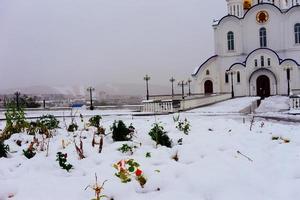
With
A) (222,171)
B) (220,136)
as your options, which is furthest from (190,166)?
(220,136)

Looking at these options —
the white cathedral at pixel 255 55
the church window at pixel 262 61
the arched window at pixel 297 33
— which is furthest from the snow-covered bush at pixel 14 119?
the arched window at pixel 297 33

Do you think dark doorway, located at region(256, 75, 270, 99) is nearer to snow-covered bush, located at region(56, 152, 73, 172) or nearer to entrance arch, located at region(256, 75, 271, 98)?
entrance arch, located at region(256, 75, 271, 98)

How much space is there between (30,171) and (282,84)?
43.6 meters

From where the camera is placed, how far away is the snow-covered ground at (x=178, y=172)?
3.72 meters

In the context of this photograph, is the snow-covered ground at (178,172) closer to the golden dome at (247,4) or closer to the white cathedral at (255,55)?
the white cathedral at (255,55)

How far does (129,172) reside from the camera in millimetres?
4211

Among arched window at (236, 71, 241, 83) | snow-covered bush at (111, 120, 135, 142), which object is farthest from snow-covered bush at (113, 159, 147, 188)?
arched window at (236, 71, 241, 83)

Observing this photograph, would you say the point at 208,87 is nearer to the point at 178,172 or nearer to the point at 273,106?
the point at 273,106

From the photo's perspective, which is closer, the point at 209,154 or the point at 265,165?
the point at 265,165

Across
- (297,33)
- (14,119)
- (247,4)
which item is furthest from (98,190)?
(247,4)

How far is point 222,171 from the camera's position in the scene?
4223 millimetres

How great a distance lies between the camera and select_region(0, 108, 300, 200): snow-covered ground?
372cm

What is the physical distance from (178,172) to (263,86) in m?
43.6

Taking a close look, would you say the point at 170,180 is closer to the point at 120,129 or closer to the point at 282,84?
the point at 120,129
